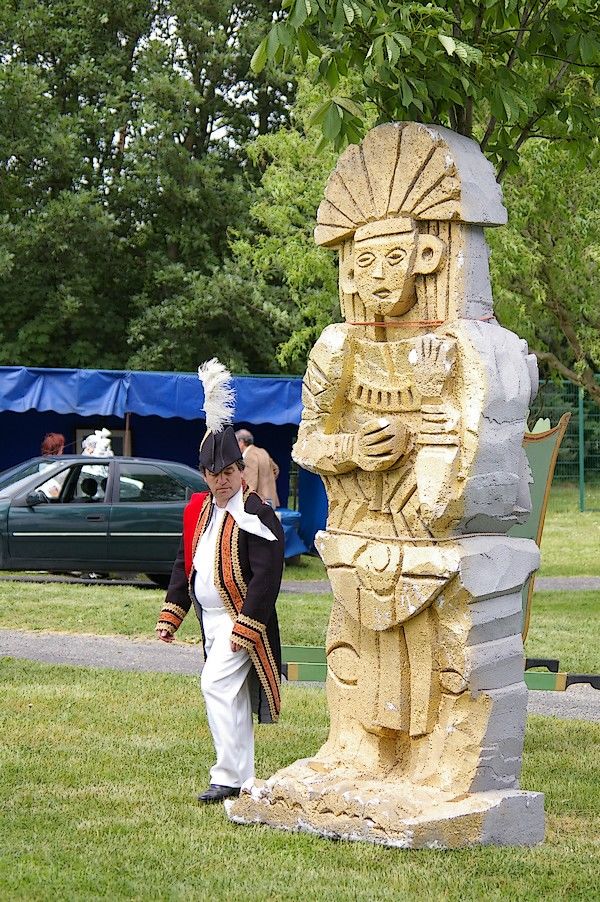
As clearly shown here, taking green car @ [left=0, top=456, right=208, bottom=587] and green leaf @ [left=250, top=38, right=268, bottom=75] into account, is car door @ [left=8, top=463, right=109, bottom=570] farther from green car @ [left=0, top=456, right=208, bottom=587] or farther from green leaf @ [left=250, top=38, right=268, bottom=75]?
green leaf @ [left=250, top=38, right=268, bottom=75]

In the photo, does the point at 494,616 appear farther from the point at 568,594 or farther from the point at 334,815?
the point at 568,594

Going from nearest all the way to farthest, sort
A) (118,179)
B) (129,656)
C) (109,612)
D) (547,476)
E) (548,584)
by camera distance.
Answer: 1. (547,476)
2. (129,656)
3. (109,612)
4. (548,584)
5. (118,179)

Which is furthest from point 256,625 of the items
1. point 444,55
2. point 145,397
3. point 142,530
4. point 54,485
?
point 145,397

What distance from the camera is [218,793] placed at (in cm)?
750

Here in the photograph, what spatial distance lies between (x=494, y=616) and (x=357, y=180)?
230cm

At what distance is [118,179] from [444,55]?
2098 centimetres

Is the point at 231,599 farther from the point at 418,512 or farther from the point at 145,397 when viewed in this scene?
the point at 145,397

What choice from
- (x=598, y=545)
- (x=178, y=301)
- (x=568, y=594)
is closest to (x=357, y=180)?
(x=568, y=594)

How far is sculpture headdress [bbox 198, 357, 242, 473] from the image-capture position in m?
7.36

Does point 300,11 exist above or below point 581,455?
above

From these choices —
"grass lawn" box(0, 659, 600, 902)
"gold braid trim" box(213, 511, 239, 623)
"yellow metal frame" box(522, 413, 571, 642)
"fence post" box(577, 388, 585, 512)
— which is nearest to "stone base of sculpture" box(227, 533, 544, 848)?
"grass lawn" box(0, 659, 600, 902)

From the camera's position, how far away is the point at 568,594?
16859 mm

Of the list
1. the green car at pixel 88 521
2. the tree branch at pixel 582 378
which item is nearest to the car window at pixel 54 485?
the green car at pixel 88 521

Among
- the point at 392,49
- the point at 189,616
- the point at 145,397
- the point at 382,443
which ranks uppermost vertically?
the point at 392,49
